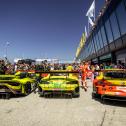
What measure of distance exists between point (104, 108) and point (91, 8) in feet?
100

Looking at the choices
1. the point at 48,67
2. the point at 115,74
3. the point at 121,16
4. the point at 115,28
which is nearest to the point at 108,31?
the point at 115,28

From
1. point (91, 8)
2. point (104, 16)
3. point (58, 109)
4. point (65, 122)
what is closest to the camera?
point (65, 122)

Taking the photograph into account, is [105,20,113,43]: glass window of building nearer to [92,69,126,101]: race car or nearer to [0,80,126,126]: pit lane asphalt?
[92,69,126,101]: race car

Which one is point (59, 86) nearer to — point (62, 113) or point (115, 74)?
point (115, 74)

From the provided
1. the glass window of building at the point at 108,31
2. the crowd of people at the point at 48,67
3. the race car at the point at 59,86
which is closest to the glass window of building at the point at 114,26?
the glass window of building at the point at 108,31

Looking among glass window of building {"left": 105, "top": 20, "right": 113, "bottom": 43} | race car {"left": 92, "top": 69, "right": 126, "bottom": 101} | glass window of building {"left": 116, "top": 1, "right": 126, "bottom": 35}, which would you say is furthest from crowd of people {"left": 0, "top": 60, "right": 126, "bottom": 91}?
glass window of building {"left": 105, "top": 20, "right": 113, "bottom": 43}

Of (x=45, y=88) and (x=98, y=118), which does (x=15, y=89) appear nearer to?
(x=45, y=88)

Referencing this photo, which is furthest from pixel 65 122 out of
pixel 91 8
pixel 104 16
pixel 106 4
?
pixel 91 8

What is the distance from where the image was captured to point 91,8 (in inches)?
1451

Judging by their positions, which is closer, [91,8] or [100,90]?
[100,90]

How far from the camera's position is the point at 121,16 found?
Answer: 19.7 m

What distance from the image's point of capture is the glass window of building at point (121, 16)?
18859 mm

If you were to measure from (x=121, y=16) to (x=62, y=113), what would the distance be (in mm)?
14428

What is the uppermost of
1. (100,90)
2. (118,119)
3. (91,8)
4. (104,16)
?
(91,8)
